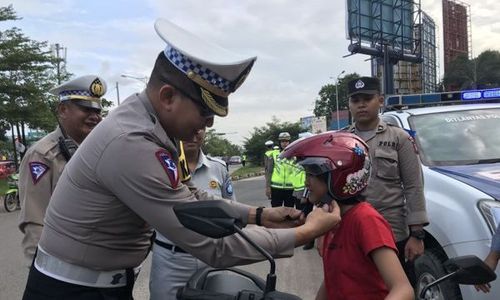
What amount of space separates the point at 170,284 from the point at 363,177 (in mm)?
1377

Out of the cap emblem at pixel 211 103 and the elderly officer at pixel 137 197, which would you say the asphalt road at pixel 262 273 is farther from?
the cap emblem at pixel 211 103

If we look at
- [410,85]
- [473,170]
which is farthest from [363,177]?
[410,85]

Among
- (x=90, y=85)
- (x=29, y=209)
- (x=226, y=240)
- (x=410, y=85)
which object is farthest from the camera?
(x=410, y=85)

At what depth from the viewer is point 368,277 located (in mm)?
2299

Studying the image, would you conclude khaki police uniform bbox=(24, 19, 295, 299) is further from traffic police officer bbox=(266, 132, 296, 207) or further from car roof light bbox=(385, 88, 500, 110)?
traffic police officer bbox=(266, 132, 296, 207)

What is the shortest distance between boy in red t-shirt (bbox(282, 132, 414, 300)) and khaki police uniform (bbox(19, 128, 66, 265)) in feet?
5.00

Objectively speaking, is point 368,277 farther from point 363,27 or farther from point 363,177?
point 363,27

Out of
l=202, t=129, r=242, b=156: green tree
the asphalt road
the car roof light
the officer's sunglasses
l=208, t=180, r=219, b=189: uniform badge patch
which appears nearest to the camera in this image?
the officer's sunglasses

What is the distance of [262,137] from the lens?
7500 centimetres

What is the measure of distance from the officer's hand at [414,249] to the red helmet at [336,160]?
1.72 meters

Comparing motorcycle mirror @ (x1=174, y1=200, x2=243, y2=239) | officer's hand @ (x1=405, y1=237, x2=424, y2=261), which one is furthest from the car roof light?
motorcycle mirror @ (x1=174, y1=200, x2=243, y2=239)

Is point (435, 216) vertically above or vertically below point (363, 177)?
below

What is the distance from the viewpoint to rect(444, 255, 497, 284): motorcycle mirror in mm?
1853

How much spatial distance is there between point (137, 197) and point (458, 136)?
12.5 feet
